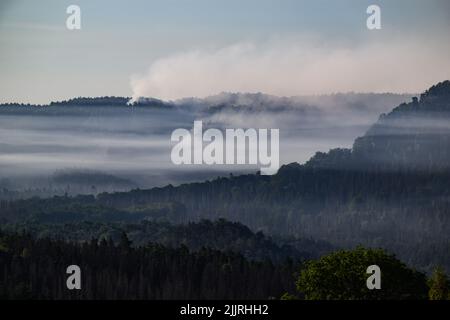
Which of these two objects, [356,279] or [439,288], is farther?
[356,279]

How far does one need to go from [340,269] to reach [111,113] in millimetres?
94751

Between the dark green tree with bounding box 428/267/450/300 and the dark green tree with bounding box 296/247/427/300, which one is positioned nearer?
the dark green tree with bounding box 428/267/450/300

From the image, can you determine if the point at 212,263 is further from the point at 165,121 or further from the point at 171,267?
the point at 165,121

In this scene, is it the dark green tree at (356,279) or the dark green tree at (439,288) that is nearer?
the dark green tree at (439,288)

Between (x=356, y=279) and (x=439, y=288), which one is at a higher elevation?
(x=356, y=279)

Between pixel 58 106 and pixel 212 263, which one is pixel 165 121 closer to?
pixel 58 106

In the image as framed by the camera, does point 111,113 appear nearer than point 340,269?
No

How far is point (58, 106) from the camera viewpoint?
18362 centimetres
